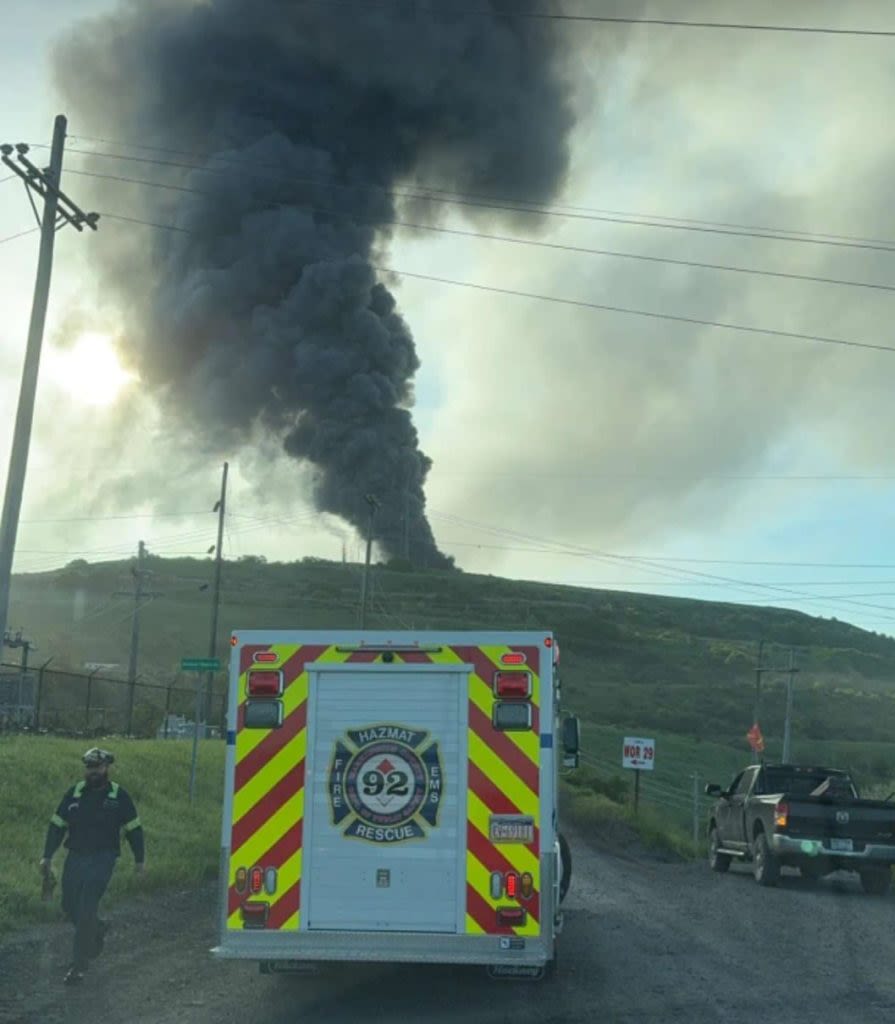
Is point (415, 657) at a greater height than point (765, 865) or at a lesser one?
greater

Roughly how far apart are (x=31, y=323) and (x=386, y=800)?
9.87m

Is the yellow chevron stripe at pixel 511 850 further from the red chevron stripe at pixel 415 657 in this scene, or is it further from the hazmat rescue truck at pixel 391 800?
the red chevron stripe at pixel 415 657

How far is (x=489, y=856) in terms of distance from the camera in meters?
8.27

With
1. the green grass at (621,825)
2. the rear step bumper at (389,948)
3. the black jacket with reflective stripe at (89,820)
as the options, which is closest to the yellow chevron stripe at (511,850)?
the rear step bumper at (389,948)

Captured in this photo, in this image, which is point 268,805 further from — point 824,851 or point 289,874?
point 824,851

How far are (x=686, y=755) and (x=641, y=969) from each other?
138 ft

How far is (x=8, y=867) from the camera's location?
1311cm

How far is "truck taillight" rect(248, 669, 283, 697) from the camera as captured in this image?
8.55 m

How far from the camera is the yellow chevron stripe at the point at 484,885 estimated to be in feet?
26.7

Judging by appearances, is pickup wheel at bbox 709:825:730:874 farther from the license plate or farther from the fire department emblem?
the fire department emblem

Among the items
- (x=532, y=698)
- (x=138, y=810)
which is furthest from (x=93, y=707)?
(x=532, y=698)

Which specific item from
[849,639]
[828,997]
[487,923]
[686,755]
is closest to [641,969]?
[828,997]

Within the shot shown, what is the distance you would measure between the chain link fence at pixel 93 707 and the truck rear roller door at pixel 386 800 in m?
21.0

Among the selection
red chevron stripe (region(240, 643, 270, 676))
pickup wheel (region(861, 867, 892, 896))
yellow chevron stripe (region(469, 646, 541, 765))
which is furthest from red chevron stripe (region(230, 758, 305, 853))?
pickup wheel (region(861, 867, 892, 896))
